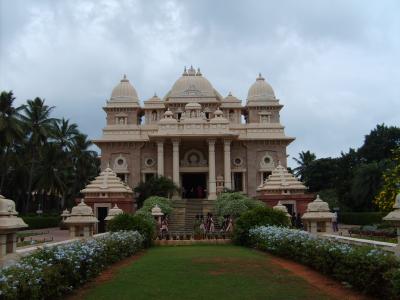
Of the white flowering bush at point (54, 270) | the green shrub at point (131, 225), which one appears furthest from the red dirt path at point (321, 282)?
the green shrub at point (131, 225)

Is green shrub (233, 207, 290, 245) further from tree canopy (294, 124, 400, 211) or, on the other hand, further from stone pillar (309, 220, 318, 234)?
tree canopy (294, 124, 400, 211)

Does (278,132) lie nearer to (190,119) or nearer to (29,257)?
(190,119)

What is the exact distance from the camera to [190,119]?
1630 inches

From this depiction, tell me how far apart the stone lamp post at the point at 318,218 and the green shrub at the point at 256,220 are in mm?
4006

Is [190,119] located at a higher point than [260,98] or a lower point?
lower

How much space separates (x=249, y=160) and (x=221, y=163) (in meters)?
2.60

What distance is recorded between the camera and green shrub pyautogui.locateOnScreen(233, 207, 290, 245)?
2156cm

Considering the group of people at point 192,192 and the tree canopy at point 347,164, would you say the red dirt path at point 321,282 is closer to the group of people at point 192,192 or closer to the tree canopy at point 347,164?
the group of people at point 192,192

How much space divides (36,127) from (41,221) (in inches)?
360

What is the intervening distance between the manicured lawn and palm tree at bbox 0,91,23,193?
27.5 meters

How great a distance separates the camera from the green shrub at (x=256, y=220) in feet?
70.7

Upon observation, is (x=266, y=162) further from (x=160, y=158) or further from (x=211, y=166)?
(x=160, y=158)

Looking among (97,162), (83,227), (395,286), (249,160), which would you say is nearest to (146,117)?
(249,160)

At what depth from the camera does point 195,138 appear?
41188 mm
